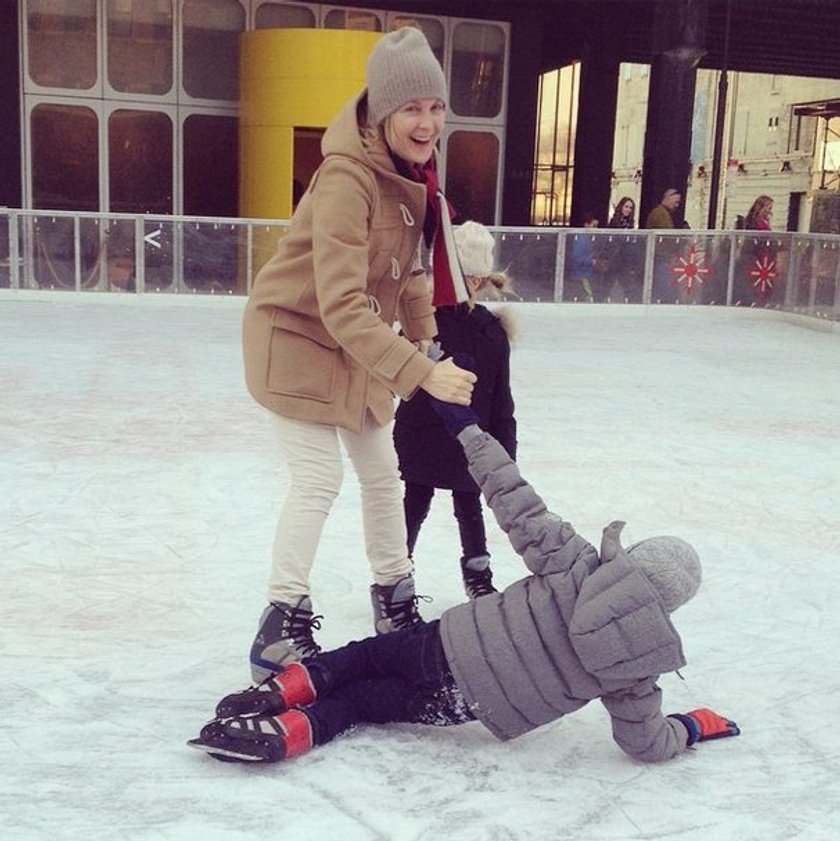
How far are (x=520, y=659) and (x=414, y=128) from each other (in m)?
0.93

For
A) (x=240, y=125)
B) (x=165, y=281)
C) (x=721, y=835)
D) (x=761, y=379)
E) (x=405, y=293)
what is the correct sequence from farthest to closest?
(x=240, y=125) < (x=165, y=281) < (x=761, y=379) < (x=405, y=293) < (x=721, y=835)

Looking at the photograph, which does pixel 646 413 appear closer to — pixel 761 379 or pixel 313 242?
pixel 761 379

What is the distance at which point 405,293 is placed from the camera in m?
2.34

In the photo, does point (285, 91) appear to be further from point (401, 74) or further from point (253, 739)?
point (253, 739)

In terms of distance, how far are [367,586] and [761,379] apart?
458cm

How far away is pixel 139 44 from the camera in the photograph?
549 inches

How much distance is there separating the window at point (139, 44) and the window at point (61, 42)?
230 mm

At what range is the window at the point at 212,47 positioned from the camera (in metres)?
14.1

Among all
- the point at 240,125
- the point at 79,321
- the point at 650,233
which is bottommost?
the point at 79,321

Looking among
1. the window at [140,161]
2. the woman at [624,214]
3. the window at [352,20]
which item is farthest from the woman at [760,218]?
the window at [140,161]

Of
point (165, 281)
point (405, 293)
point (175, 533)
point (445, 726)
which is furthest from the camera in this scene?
point (165, 281)

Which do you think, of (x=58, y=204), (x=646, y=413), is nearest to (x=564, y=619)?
(x=646, y=413)

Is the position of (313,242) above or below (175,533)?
above

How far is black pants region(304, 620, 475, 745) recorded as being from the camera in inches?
78.4
